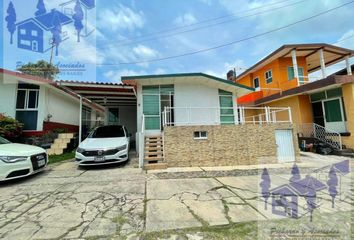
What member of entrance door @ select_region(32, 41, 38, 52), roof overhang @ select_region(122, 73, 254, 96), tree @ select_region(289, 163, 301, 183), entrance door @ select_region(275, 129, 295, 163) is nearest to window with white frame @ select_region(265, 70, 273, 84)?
roof overhang @ select_region(122, 73, 254, 96)

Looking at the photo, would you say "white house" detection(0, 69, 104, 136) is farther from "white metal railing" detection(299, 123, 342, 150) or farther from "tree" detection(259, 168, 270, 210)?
"white metal railing" detection(299, 123, 342, 150)

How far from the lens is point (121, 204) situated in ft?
12.5

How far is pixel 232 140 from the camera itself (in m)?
8.33

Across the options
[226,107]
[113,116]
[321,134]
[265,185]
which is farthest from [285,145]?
[113,116]

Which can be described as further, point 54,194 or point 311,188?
point 311,188

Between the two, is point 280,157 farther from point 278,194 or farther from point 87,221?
point 87,221

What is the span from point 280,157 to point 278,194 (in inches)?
202

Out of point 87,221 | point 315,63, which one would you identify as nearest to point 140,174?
point 87,221

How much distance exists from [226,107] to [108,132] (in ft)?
22.7

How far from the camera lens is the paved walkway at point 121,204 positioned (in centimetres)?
291

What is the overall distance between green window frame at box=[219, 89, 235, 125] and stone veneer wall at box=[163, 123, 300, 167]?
255cm

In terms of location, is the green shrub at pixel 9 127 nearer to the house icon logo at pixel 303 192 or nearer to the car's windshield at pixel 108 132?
the car's windshield at pixel 108 132

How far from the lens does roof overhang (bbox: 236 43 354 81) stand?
531 inches

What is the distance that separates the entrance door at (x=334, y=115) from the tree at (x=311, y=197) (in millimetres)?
8736
